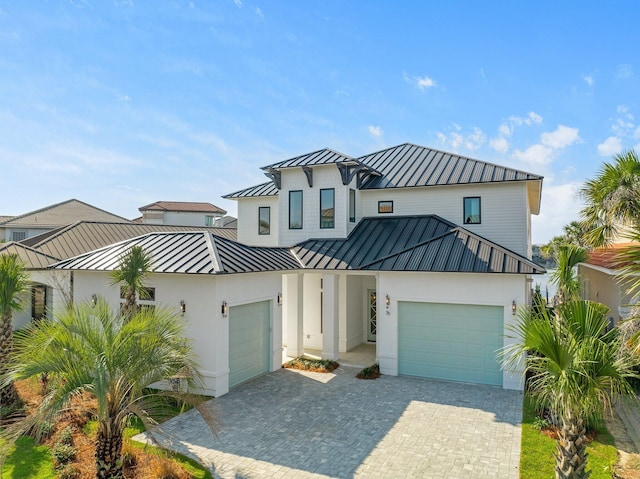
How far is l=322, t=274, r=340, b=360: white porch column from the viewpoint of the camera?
16.0 metres

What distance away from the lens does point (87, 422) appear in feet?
34.0

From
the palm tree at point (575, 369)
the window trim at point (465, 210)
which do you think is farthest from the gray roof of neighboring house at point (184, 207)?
the palm tree at point (575, 369)

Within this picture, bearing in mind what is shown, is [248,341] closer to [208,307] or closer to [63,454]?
[208,307]

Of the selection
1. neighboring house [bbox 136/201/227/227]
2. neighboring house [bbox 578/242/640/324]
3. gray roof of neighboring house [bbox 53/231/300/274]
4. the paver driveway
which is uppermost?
neighboring house [bbox 136/201/227/227]

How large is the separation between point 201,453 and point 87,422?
3.97 meters

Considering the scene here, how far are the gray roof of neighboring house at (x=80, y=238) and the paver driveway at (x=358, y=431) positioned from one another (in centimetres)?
1683

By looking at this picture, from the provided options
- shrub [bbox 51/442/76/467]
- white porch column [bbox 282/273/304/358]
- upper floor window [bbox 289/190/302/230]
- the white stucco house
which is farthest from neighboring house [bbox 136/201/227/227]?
shrub [bbox 51/442/76/467]

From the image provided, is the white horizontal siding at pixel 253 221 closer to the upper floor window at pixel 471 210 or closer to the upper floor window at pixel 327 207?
the upper floor window at pixel 327 207

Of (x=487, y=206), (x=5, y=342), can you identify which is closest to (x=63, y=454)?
(x=5, y=342)

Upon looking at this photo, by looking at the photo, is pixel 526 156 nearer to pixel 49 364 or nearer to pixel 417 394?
pixel 417 394

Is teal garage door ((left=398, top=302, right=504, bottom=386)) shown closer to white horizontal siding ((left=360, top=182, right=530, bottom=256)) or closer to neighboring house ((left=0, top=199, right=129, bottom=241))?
white horizontal siding ((left=360, top=182, right=530, bottom=256))

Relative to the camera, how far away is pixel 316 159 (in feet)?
61.6

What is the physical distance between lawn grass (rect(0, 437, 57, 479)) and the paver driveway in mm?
2407

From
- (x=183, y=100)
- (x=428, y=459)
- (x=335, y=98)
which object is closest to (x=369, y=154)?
(x=335, y=98)
